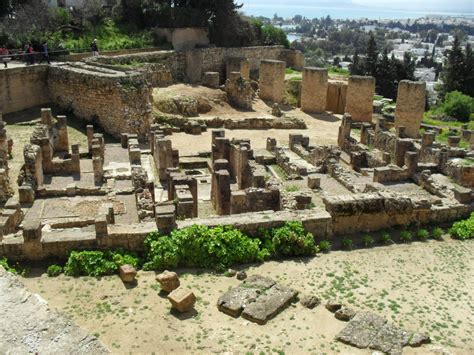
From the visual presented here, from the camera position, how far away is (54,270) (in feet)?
38.6

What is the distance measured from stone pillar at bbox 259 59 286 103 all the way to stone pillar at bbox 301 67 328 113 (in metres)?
2.04

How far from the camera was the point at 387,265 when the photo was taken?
42.6 ft

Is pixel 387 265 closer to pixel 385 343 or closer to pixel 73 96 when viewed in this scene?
pixel 385 343

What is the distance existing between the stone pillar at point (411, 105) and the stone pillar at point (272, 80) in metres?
11.1

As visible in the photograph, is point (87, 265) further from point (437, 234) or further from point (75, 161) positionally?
point (75, 161)

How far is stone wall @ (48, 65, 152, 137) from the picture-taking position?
26.3 m

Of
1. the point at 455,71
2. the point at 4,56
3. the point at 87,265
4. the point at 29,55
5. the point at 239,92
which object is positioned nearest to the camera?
the point at 87,265

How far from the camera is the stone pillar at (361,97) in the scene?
36.1m

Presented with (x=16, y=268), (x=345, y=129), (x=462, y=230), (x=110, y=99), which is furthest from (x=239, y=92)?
(x=16, y=268)

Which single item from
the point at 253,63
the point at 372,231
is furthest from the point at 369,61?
the point at 372,231

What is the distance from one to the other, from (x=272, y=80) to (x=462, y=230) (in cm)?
2761

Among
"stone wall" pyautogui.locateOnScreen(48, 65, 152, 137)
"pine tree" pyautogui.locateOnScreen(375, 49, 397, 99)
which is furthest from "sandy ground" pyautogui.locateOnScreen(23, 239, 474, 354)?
"pine tree" pyautogui.locateOnScreen(375, 49, 397, 99)

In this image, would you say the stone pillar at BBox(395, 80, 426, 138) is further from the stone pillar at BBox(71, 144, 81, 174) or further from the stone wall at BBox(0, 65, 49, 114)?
the stone wall at BBox(0, 65, 49, 114)

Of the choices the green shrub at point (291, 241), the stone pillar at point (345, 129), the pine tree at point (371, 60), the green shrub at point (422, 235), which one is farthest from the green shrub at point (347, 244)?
the pine tree at point (371, 60)
